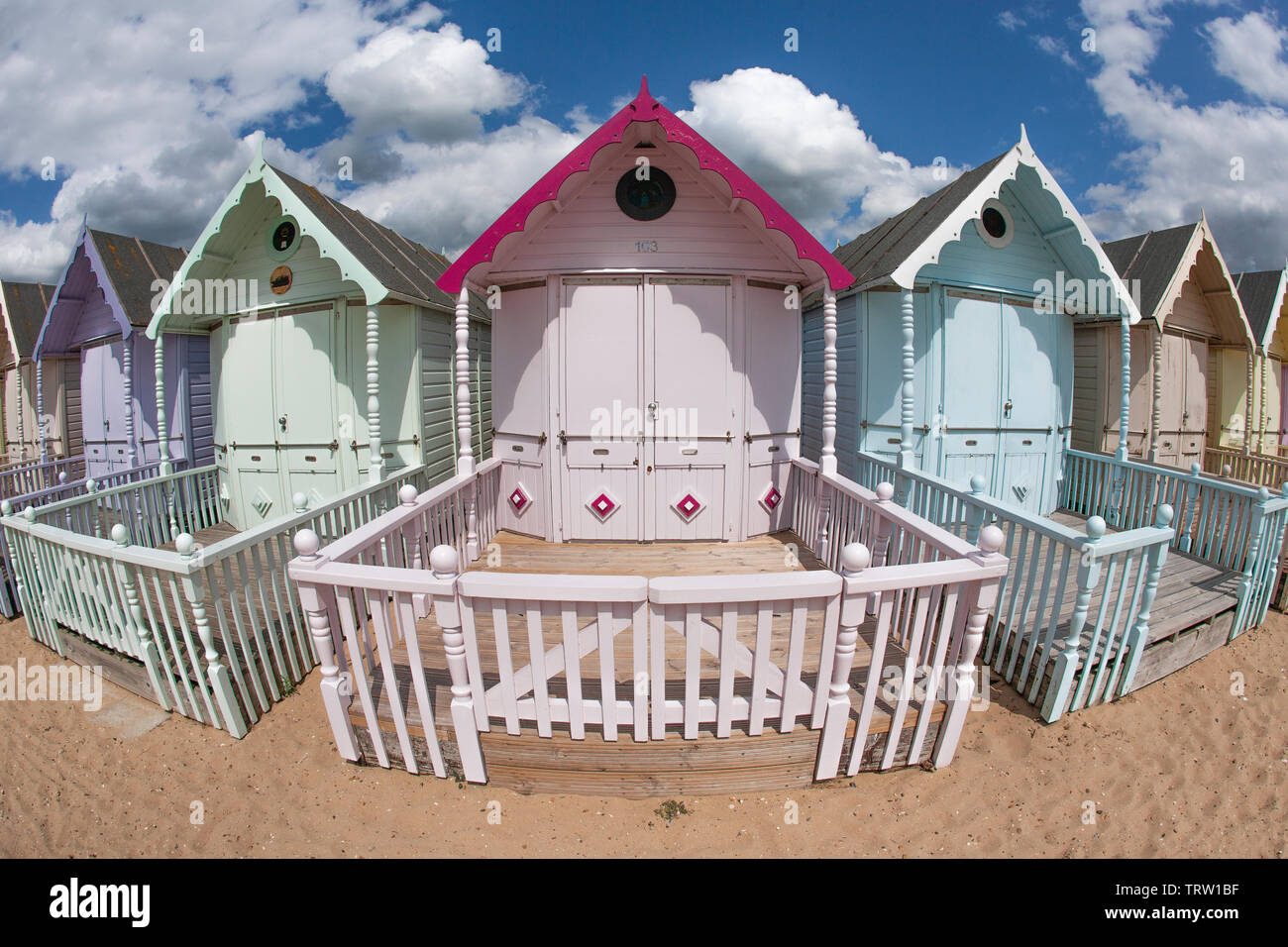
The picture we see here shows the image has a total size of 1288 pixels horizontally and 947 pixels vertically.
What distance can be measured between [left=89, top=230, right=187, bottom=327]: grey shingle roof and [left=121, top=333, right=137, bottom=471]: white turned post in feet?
1.73

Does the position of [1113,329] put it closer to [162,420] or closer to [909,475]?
[909,475]

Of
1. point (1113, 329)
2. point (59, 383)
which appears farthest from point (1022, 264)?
point (59, 383)

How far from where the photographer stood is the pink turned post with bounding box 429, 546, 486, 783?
101 inches

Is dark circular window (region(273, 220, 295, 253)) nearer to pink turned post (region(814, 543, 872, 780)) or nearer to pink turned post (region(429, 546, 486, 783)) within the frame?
pink turned post (region(429, 546, 486, 783))

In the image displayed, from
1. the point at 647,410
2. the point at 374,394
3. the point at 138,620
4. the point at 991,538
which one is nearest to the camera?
the point at 991,538

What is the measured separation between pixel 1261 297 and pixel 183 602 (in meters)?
20.2

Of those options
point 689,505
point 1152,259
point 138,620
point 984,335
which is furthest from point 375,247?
point 1152,259

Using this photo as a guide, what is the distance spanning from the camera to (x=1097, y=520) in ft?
11.4

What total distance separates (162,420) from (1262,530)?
1393 cm

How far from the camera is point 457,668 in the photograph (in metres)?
2.73

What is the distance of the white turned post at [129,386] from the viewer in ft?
30.4

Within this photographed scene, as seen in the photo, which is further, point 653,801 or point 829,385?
point 829,385

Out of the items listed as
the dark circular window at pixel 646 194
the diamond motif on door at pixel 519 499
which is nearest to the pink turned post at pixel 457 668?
the diamond motif on door at pixel 519 499

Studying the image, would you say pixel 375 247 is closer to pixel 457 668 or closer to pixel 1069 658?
pixel 457 668
